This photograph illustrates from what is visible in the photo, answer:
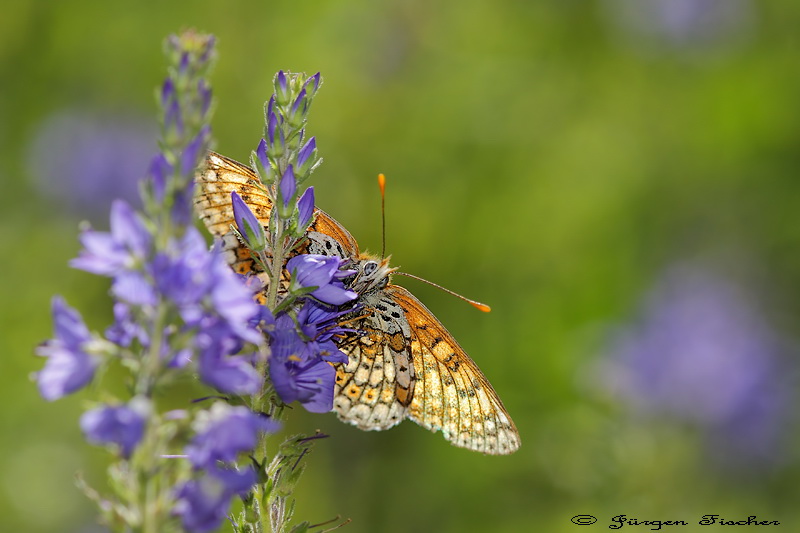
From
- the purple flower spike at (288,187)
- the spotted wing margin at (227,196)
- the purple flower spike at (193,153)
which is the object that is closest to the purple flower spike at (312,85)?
the purple flower spike at (288,187)

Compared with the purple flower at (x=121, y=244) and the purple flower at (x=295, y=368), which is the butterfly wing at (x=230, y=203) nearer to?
the purple flower at (x=295, y=368)

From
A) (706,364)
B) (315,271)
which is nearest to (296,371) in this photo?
(315,271)

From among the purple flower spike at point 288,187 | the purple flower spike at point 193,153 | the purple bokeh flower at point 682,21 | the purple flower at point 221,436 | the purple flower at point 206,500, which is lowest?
the purple flower at point 206,500

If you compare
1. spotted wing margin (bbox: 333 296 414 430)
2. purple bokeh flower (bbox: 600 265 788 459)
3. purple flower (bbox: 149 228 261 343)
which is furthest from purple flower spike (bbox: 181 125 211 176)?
purple bokeh flower (bbox: 600 265 788 459)

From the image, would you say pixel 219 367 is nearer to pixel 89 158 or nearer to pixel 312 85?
pixel 312 85

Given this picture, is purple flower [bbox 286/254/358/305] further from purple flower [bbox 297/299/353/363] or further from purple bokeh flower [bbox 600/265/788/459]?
purple bokeh flower [bbox 600/265/788/459]

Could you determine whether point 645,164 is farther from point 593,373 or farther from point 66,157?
point 66,157
